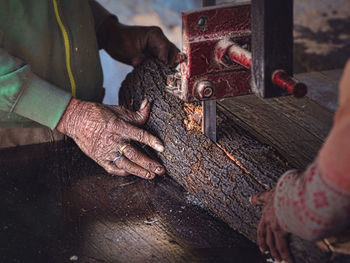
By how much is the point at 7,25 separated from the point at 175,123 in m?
0.90

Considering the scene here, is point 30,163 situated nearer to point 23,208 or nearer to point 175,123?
point 23,208

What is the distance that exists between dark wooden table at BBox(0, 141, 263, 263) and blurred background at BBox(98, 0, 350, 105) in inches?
71.7

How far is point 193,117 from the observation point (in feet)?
6.79

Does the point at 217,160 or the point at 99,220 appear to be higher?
the point at 217,160

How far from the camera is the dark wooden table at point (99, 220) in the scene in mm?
1711

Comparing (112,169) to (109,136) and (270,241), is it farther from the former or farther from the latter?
(270,241)

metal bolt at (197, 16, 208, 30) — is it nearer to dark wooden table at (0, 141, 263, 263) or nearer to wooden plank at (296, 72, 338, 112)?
dark wooden table at (0, 141, 263, 263)

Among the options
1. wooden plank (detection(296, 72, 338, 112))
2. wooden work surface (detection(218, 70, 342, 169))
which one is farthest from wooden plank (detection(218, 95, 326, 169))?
wooden plank (detection(296, 72, 338, 112))

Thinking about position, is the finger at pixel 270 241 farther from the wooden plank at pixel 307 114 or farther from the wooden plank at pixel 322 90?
the wooden plank at pixel 322 90

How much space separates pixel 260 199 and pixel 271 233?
0.48 feet

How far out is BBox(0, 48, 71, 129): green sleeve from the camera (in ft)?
6.73

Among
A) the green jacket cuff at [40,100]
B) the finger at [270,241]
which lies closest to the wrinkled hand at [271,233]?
the finger at [270,241]

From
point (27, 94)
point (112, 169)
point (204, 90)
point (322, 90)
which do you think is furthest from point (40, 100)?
point (322, 90)

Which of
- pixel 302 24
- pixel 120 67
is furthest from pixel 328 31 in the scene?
pixel 120 67
